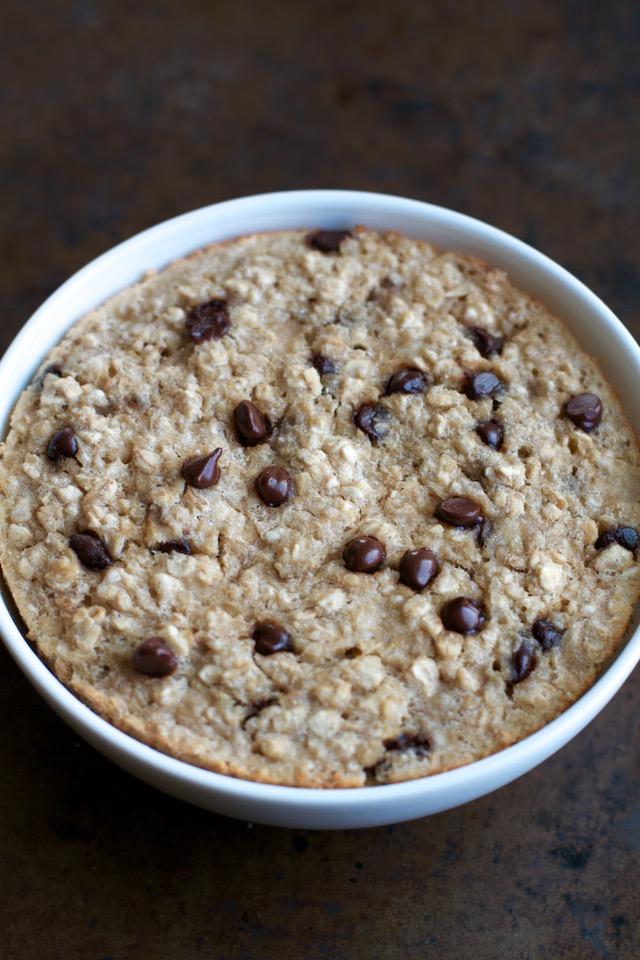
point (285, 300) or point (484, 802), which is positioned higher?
point (285, 300)

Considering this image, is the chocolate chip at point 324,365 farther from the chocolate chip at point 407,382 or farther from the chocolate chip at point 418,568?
the chocolate chip at point 418,568

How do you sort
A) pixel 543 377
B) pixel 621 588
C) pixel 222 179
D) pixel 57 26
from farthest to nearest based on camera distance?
pixel 57 26, pixel 222 179, pixel 543 377, pixel 621 588

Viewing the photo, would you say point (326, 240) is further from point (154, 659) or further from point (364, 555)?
point (154, 659)

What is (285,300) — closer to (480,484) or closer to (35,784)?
(480,484)

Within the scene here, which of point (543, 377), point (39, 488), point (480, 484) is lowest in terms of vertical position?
point (39, 488)

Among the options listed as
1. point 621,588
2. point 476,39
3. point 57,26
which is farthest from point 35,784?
point 476,39

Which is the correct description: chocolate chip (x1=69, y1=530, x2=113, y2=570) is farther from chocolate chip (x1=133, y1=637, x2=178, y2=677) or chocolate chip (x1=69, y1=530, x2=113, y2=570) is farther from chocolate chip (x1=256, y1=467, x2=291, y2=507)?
chocolate chip (x1=256, y1=467, x2=291, y2=507)

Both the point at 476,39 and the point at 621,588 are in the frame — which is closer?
the point at 621,588
